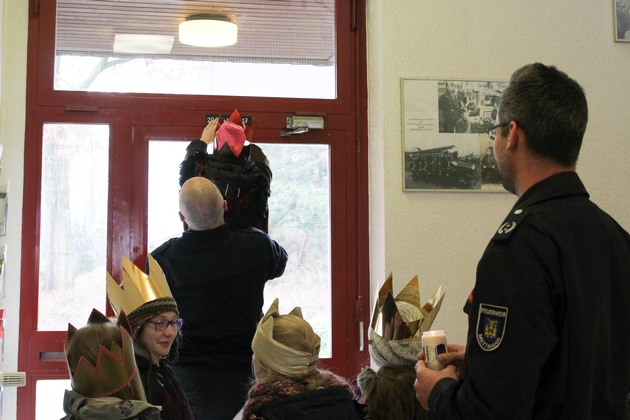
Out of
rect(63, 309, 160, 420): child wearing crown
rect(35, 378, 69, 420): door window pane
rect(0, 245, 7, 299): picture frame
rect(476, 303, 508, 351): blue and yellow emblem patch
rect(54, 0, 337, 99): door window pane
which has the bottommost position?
rect(35, 378, 69, 420): door window pane

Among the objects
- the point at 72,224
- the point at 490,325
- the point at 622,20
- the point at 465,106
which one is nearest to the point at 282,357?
the point at 490,325

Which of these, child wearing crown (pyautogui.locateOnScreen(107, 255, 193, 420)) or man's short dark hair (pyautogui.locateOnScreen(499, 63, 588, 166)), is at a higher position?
Answer: man's short dark hair (pyautogui.locateOnScreen(499, 63, 588, 166))

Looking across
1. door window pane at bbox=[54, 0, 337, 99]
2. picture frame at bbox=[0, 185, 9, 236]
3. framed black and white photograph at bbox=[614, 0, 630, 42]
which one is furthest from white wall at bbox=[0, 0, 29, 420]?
framed black and white photograph at bbox=[614, 0, 630, 42]

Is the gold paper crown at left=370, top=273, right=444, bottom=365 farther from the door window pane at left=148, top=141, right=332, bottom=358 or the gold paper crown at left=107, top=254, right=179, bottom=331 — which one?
the door window pane at left=148, top=141, right=332, bottom=358

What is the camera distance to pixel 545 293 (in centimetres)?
159

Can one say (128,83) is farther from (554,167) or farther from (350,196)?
(554,167)

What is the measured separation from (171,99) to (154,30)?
0.33 meters

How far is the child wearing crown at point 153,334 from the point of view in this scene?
2242 millimetres

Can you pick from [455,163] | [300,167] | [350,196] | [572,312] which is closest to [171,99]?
[300,167]

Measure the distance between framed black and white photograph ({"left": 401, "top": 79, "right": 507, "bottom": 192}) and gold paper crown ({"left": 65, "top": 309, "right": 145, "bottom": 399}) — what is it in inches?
69.4

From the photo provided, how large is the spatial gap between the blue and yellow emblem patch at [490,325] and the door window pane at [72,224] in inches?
85.6

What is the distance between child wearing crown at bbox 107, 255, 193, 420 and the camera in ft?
7.36

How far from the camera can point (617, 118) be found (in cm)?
365

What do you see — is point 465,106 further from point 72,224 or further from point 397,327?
point 72,224
